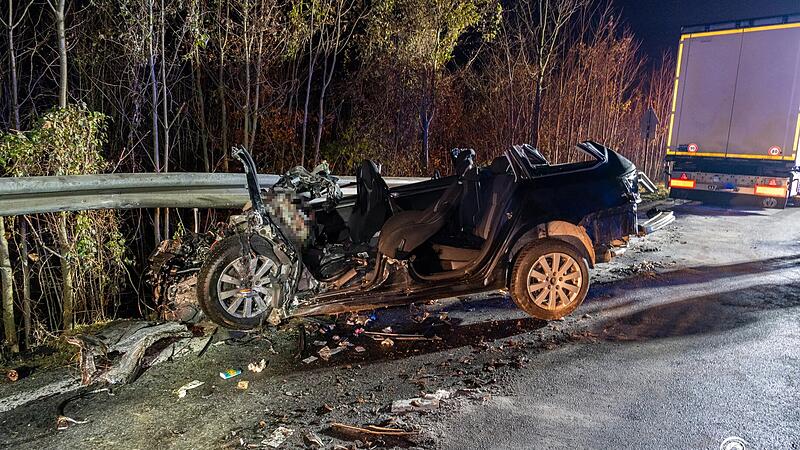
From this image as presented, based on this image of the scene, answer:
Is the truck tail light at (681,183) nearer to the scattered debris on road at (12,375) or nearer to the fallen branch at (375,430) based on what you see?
the fallen branch at (375,430)

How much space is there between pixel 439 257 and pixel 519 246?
776mm

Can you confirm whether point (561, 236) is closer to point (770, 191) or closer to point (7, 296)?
point (7, 296)

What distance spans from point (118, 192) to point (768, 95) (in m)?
14.1

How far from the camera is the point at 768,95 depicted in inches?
507

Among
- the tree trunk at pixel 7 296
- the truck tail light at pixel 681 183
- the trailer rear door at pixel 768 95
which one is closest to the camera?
the tree trunk at pixel 7 296

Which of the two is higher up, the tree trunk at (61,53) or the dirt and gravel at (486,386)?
the tree trunk at (61,53)

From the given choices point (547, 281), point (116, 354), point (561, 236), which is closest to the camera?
point (116, 354)

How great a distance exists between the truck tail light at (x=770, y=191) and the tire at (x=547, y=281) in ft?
35.7

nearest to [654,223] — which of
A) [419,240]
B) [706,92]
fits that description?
[419,240]

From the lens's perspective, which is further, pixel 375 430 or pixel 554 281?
pixel 554 281

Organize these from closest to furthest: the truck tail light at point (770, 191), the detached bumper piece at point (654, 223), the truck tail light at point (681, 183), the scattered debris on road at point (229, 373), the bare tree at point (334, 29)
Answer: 1. the scattered debris on road at point (229, 373)
2. the detached bumper piece at point (654, 223)
3. the bare tree at point (334, 29)
4. the truck tail light at point (770, 191)
5. the truck tail light at point (681, 183)

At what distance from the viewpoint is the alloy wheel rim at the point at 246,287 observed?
463 cm

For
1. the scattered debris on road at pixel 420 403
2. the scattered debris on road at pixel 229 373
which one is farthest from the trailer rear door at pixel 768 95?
the scattered debris on road at pixel 229 373

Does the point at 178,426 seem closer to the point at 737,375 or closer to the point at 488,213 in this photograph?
the point at 488,213
